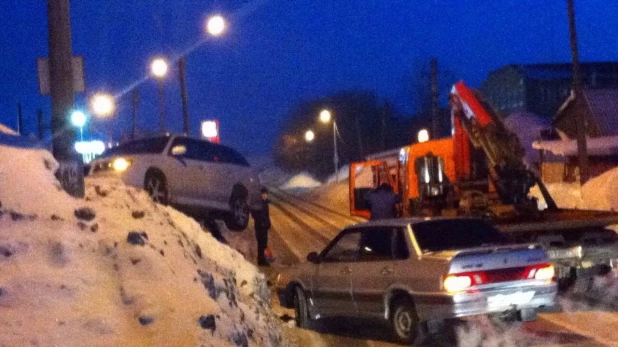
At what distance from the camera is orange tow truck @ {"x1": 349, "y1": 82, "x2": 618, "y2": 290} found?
12547mm

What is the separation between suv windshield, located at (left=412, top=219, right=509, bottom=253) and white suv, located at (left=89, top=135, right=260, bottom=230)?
5.59 meters

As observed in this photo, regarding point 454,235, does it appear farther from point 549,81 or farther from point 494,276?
point 549,81

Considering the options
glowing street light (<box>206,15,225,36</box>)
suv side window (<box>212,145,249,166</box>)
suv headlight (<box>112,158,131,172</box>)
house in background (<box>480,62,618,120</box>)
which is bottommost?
suv headlight (<box>112,158,131,172</box>)

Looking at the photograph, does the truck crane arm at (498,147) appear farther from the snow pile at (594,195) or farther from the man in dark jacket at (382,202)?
the snow pile at (594,195)

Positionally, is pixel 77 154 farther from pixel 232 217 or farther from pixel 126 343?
pixel 232 217

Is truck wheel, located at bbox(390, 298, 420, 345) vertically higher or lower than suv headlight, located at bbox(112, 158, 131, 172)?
lower

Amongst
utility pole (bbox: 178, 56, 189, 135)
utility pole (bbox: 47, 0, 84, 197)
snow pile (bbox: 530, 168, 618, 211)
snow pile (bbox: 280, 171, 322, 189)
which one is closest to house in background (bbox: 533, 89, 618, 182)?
snow pile (bbox: 530, 168, 618, 211)

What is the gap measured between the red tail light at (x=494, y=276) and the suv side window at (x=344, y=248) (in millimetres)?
1952

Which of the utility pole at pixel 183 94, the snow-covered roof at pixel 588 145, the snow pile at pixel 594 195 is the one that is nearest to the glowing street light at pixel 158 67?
the utility pole at pixel 183 94

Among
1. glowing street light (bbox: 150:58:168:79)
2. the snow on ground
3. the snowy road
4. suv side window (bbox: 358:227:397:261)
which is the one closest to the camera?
the snow on ground

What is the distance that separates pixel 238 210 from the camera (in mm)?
17062

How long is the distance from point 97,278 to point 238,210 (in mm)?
10274

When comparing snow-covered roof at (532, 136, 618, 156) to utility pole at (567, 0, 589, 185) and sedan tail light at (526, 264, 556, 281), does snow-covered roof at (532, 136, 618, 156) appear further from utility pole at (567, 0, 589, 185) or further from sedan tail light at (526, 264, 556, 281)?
sedan tail light at (526, 264, 556, 281)

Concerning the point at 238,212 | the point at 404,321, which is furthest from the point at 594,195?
the point at 404,321
